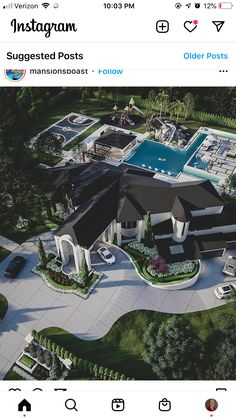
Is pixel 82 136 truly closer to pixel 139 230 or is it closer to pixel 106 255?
pixel 139 230

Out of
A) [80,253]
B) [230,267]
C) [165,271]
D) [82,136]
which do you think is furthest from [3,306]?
[82,136]

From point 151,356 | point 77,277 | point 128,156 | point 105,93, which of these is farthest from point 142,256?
point 105,93

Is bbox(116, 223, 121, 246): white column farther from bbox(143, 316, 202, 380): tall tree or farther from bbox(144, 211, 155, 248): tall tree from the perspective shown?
bbox(143, 316, 202, 380): tall tree
